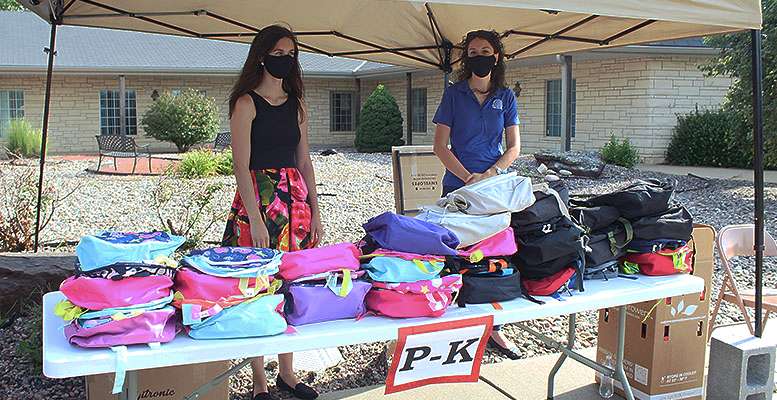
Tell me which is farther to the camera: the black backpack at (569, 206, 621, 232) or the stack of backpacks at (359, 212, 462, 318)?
→ the black backpack at (569, 206, 621, 232)

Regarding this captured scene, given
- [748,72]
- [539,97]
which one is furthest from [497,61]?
[539,97]

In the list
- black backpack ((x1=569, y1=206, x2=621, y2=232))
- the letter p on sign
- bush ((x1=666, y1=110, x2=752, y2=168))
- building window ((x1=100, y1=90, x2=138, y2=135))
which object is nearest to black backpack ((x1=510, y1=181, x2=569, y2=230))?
black backpack ((x1=569, y1=206, x2=621, y2=232))

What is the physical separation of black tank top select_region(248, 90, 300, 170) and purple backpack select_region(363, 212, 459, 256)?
2.83 feet

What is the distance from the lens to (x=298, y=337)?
8.00 ft

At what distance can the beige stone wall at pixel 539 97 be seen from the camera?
1563 cm

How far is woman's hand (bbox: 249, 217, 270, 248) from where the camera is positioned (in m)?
3.25

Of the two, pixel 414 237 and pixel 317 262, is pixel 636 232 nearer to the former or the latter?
pixel 414 237

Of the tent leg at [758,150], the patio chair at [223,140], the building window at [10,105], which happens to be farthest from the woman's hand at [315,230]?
the building window at [10,105]

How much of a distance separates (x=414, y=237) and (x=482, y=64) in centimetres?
172

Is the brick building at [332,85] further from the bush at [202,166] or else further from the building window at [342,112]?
the bush at [202,166]

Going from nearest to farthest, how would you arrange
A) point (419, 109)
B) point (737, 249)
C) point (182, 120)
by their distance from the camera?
point (737, 249) → point (182, 120) → point (419, 109)

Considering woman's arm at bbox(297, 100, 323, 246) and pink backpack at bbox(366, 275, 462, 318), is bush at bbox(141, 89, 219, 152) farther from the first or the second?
pink backpack at bbox(366, 275, 462, 318)

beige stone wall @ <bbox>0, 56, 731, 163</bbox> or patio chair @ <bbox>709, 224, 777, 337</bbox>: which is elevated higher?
beige stone wall @ <bbox>0, 56, 731, 163</bbox>

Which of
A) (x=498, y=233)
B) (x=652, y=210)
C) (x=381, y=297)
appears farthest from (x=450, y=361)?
(x=652, y=210)
